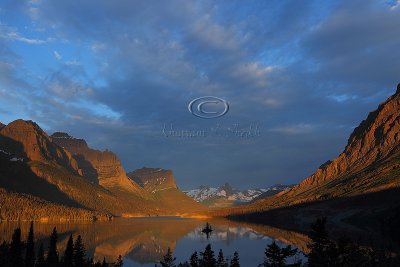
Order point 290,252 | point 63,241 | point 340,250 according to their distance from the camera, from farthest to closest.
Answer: point 63,241, point 290,252, point 340,250

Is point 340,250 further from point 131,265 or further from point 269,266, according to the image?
point 131,265

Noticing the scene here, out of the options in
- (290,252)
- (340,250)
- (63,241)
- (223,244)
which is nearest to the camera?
(340,250)

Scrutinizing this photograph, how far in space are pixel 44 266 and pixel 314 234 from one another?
3017 inches

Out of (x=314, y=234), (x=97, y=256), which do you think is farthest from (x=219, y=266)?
(x=97, y=256)

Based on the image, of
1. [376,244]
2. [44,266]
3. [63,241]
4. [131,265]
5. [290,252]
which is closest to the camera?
[290,252]

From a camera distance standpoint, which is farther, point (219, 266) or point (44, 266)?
point (44, 266)

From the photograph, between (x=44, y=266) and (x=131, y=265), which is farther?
(x=131, y=265)

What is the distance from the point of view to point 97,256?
160m

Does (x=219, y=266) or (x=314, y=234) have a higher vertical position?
(x=314, y=234)

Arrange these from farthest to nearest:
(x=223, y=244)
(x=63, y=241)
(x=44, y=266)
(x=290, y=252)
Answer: (x=223, y=244) → (x=63, y=241) → (x=44, y=266) → (x=290, y=252)

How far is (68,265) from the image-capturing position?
92938 millimetres

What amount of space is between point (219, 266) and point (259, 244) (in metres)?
110

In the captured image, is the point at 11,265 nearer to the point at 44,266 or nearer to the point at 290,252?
the point at 44,266

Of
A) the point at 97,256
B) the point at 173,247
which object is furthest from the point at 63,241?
the point at 173,247
